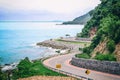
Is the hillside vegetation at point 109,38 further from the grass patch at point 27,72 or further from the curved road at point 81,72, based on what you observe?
the grass patch at point 27,72

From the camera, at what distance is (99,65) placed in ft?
112

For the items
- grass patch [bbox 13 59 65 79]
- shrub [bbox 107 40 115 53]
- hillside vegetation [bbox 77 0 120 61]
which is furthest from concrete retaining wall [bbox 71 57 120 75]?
grass patch [bbox 13 59 65 79]

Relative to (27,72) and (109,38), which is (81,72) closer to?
(27,72)

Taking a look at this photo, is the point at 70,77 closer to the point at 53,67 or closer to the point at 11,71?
the point at 53,67

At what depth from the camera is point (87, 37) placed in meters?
81.2

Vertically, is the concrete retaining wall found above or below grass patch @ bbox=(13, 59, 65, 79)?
above

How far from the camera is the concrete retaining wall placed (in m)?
31.4

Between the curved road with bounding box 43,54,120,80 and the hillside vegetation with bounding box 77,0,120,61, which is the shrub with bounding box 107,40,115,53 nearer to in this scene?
the hillside vegetation with bounding box 77,0,120,61

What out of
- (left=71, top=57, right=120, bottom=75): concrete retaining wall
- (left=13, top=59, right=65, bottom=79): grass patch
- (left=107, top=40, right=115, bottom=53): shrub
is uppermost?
(left=107, top=40, right=115, bottom=53): shrub

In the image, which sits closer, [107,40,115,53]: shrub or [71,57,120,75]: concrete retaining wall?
[71,57,120,75]: concrete retaining wall

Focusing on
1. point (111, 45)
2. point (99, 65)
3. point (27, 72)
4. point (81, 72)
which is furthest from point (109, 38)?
point (27, 72)

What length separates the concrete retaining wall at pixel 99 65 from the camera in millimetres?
31413

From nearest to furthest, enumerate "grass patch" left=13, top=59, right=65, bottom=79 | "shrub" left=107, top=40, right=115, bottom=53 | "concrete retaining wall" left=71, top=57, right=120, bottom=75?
"concrete retaining wall" left=71, top=57, right=120, bottom=75, "grass patch" left=13, top=59, right=65, bottom=79, "shrub" left=107, top=40, right=115, bottom=53

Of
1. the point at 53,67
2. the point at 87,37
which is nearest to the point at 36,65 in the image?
the point at 53,67
